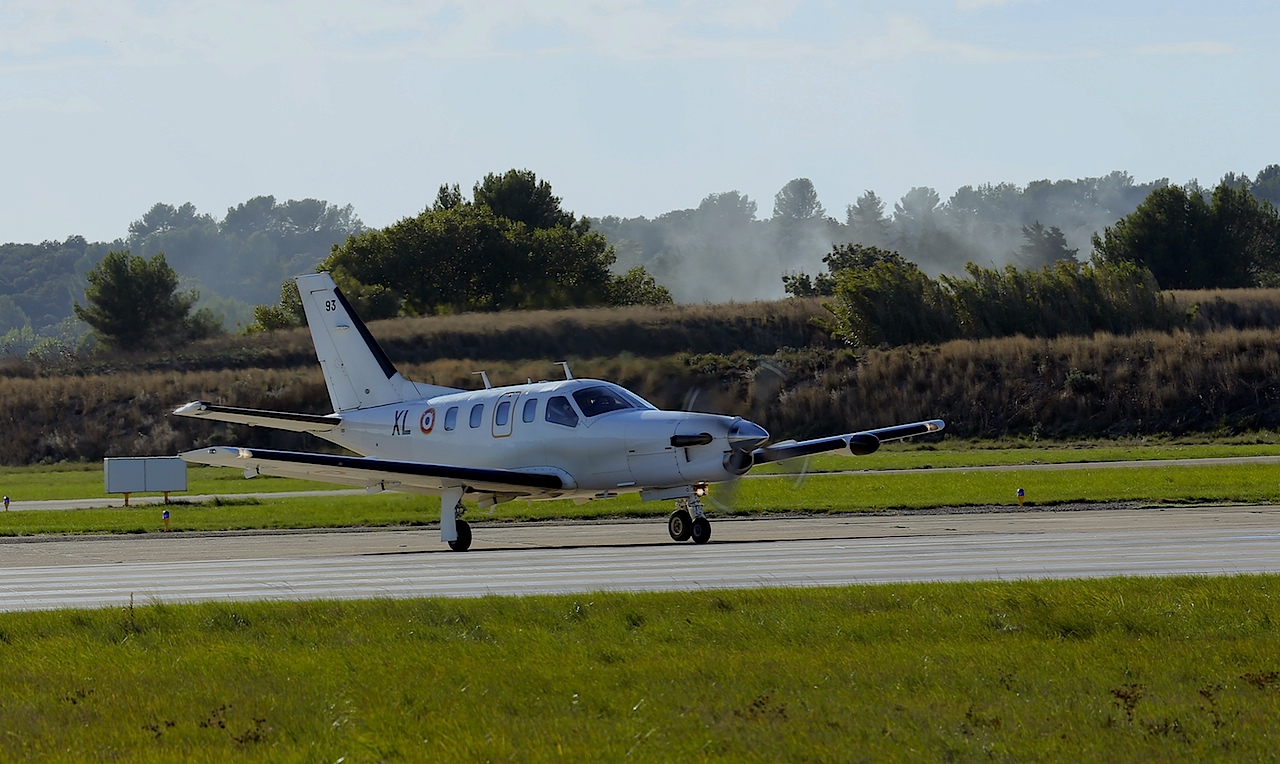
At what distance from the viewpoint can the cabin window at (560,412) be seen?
24.2 m

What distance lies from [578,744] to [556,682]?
1789 millimetres

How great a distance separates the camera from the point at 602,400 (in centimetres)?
2428

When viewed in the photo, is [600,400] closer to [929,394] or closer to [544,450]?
[544,450]

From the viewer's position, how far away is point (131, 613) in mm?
13523

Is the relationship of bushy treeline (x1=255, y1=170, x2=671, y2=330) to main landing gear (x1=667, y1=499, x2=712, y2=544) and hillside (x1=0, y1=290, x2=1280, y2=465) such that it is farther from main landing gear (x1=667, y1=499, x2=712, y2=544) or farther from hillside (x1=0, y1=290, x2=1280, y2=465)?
main landing gear (x1=667, y1=499, x2=712, y2=544)

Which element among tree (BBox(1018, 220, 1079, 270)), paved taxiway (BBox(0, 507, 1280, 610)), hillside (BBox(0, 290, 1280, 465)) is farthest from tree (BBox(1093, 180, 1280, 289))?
paved taxiway (BBox(0, 507, 1280, 610))

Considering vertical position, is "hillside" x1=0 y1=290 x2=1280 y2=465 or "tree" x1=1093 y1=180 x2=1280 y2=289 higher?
"tree" x1=1093 y1=180 x2=1280 y2=289

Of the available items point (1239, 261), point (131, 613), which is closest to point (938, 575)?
point (131, 613)

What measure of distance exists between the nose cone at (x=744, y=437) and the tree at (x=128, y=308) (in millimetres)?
72997

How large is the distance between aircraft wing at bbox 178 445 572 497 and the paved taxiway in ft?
3.56

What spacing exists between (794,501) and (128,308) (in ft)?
227

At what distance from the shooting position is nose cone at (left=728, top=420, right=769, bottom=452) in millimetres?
22031

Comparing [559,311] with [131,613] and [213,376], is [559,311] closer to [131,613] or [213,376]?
[213,376]

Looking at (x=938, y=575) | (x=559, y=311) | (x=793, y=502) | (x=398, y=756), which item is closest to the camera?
(x=398, y=756)
